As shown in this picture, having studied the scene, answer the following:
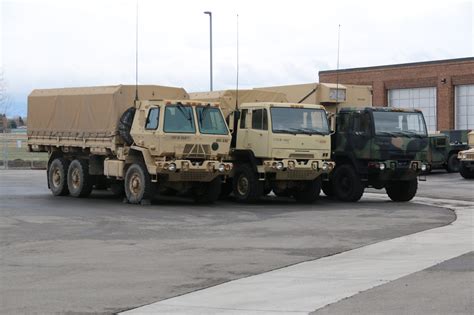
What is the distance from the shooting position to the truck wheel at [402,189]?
73.2ft

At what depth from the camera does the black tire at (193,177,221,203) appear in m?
20.3

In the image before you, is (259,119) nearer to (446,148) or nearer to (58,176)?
(58,176)

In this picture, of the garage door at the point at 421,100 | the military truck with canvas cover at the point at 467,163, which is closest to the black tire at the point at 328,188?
the military truck with canvas cover at the point at 467,163

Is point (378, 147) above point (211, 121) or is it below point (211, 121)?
below

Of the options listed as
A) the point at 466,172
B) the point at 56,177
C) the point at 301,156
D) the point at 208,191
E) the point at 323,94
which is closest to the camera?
the point at 301,156

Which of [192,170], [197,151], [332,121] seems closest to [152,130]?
[197,151]

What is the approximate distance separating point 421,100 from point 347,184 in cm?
3067

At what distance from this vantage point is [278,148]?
1977cm

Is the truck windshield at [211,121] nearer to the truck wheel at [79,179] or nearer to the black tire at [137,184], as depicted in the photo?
the black tire at [137,184]

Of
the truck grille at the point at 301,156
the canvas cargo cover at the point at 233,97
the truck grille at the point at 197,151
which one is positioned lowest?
the truck grille at the point at 301,156

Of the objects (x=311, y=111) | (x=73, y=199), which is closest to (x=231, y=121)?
(x=311, y=111)

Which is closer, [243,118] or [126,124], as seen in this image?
[126,124]

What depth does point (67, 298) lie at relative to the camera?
27.4ft

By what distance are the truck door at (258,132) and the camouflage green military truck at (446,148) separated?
17.8 m
